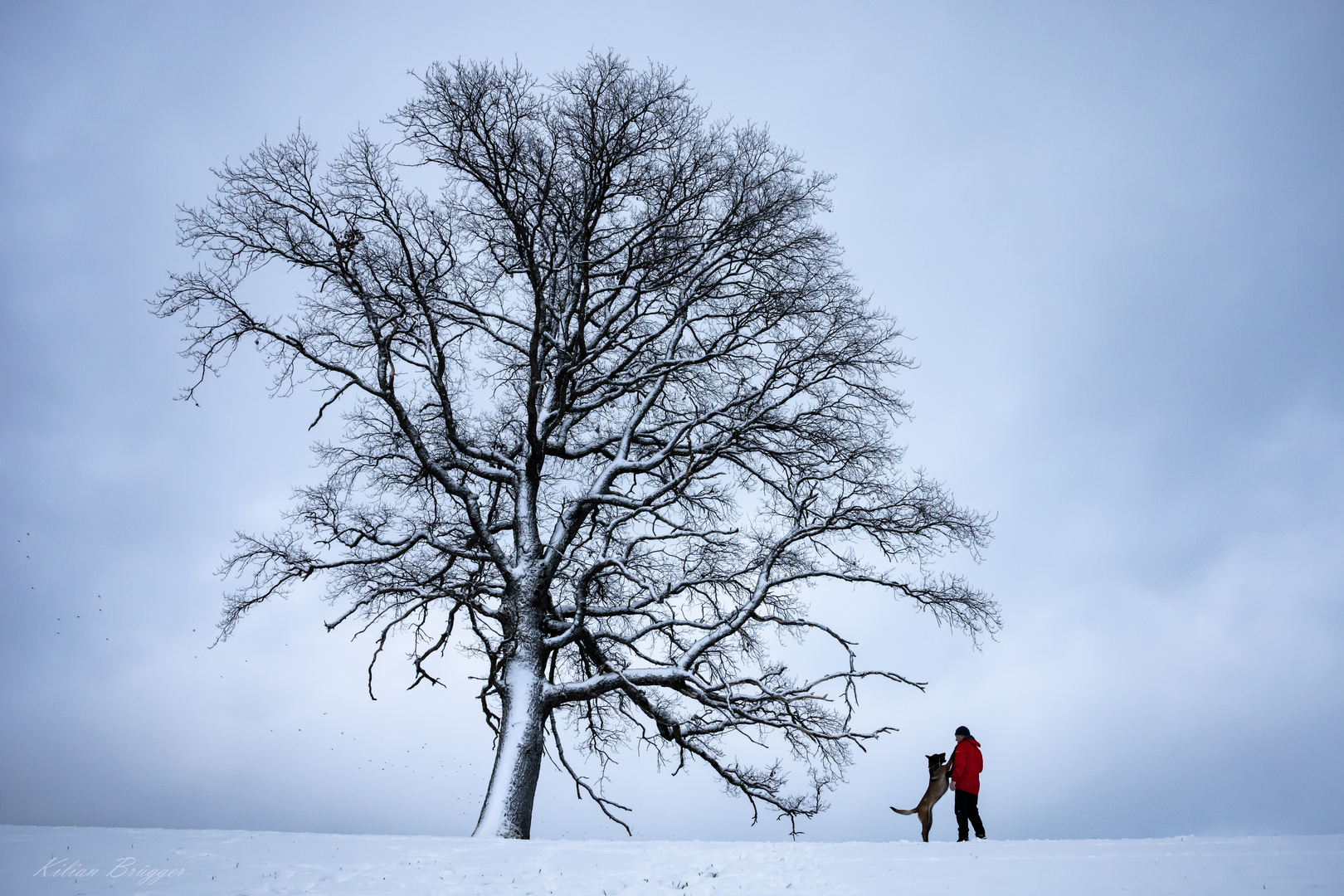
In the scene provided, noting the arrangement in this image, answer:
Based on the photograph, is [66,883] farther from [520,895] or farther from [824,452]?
[824,452]

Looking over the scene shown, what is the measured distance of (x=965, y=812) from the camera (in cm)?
959

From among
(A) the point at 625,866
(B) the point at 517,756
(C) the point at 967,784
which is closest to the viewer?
(A) the point at 625,866

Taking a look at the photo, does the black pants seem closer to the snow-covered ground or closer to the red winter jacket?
the red winter jacket

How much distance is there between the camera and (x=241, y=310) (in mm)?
11852

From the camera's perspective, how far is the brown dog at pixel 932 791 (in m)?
9.74

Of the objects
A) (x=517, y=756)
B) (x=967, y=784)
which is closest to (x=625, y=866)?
(x=517, y=756)

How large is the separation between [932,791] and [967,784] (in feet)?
1.38

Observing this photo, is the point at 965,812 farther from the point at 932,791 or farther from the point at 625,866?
the point at 625,866

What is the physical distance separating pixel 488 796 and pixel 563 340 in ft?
21.2

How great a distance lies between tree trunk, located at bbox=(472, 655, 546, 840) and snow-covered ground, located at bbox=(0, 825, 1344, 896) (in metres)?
1.74

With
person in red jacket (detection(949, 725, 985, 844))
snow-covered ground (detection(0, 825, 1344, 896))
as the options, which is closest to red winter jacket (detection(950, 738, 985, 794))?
person in red jacket (detection(949, 725, 985, 844))

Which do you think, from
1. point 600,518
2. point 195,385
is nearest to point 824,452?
point 600,518

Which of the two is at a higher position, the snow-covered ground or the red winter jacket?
the red winter jacket

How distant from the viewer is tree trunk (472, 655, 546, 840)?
10.4 meters
